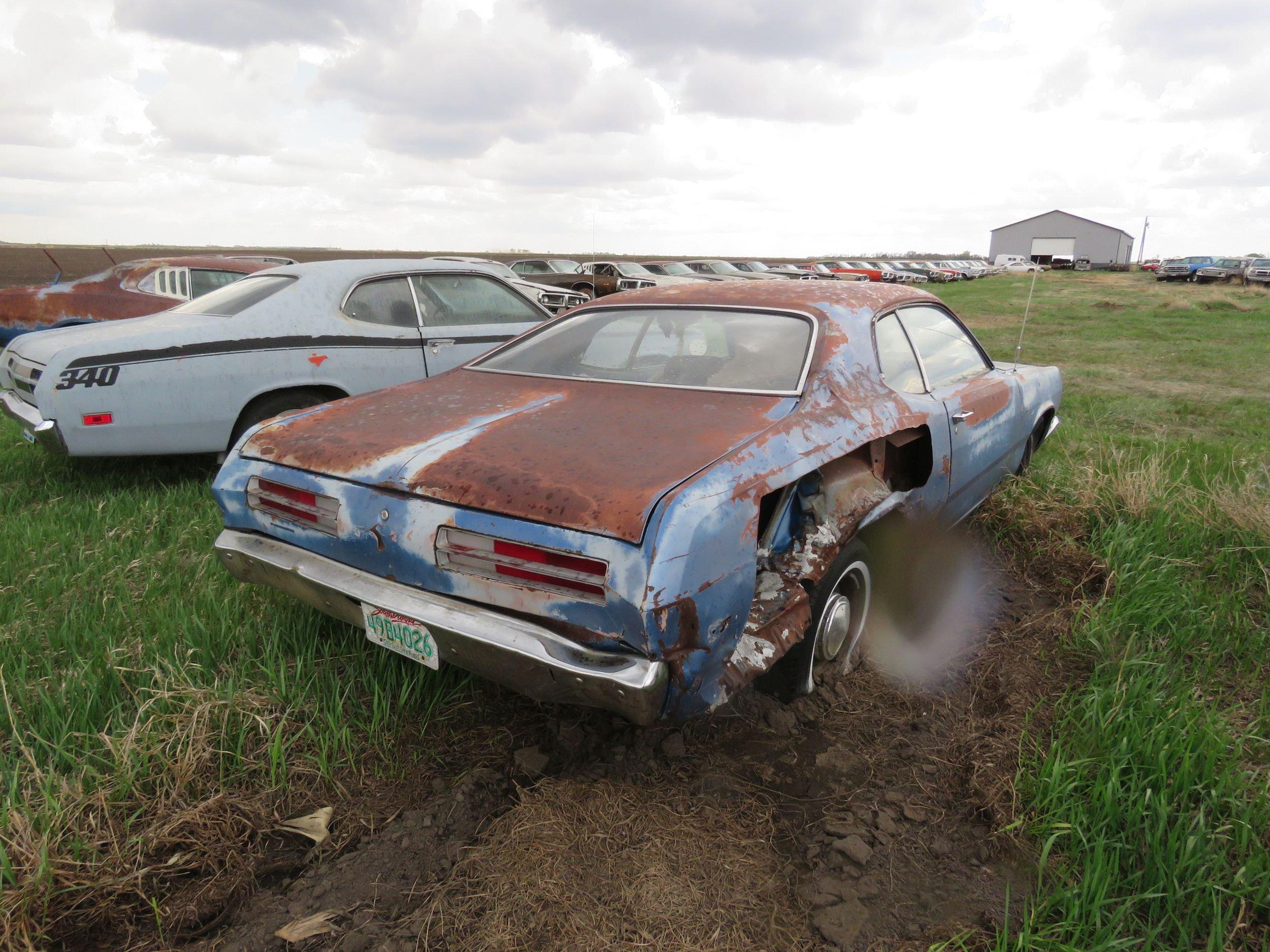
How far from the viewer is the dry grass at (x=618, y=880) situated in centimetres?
167

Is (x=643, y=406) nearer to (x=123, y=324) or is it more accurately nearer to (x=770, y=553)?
(x=770, y=553)

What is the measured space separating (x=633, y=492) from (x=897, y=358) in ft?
5.34

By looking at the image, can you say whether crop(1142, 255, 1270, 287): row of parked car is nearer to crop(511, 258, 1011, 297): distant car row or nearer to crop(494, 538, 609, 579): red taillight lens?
crop(511, 258, 1011, 297): distant car row

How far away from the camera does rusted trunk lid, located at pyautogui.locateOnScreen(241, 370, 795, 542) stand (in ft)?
6.14

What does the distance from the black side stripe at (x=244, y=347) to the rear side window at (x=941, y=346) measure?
283cm

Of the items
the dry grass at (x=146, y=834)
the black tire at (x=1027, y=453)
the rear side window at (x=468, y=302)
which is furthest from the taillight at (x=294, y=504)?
the black tire at (x=1027, y=453)

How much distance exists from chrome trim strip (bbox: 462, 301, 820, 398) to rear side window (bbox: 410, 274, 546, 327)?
1.81 m

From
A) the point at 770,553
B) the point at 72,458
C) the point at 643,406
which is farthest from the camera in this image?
the point at 72,458

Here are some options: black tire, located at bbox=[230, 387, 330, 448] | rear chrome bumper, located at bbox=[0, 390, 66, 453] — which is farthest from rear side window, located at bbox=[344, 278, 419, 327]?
rear chrome bumper, located at bbox=[0, 390, 66, 453]

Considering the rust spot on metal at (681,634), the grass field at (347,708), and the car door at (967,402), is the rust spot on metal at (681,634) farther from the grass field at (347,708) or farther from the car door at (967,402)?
the car door at (967,402)

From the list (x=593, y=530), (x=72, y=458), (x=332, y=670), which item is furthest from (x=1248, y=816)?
(x=72, y=458)

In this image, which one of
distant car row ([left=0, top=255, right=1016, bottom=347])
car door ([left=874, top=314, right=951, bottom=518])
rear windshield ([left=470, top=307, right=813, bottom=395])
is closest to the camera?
rear windshield ([left=470, top=307, right=813, bottom=395])

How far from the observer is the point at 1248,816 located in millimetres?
1889

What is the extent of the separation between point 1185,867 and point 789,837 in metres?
0.88
